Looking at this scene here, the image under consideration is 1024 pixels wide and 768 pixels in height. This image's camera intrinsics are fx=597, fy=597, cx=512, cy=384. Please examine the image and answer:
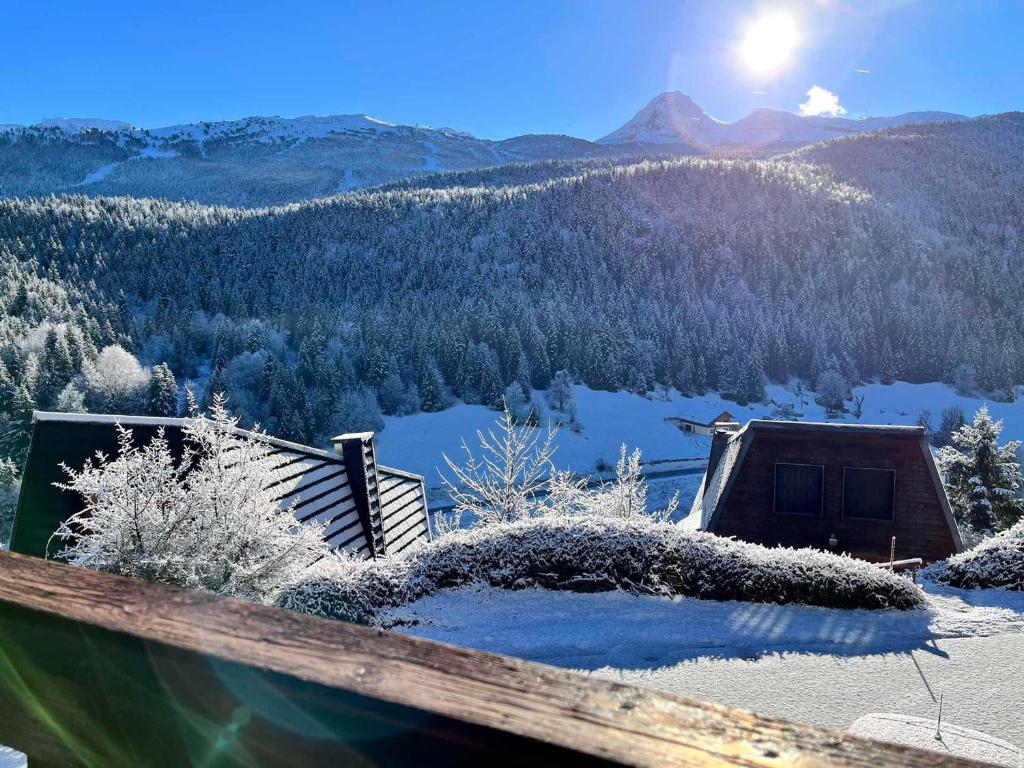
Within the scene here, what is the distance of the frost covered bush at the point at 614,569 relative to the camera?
327 inches

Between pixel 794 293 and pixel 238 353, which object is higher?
pixel 794 293

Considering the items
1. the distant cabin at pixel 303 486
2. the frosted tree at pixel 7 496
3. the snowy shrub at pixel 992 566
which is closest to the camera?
the snowy shrub at pixel 992 566

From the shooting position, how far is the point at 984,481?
3000 centimetres

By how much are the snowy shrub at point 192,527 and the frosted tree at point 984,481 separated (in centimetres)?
3246

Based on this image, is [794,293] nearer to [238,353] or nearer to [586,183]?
[586,183]

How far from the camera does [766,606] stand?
329 inches

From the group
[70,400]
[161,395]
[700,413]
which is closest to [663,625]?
[161,395]

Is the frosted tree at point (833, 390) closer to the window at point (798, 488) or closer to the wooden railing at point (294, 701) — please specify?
the window at point (798, 488)

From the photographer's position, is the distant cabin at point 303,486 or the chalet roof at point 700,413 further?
the chalet roof at point 700,413

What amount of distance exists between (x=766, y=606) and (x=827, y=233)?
14213cm

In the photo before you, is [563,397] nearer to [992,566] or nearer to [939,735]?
[992,566]

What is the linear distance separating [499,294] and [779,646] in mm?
99697

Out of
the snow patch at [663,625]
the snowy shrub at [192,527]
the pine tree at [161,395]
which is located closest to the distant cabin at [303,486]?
the snowy shrub at [192,527]

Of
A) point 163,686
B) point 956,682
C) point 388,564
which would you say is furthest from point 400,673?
point 388,564
